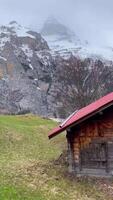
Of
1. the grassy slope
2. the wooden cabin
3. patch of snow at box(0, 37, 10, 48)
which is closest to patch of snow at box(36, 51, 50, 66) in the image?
patch of snow at box(0, 37, 10, 48)

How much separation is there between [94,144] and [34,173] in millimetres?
3571

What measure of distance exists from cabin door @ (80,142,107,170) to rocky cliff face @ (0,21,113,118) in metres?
24.5

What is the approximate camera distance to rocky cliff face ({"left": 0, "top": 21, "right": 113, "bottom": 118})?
50719 millimetres

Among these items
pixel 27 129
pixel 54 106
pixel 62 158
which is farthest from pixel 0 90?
pixel 62 158

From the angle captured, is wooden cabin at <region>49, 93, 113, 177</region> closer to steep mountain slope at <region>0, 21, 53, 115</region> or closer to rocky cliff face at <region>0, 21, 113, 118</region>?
rocky cliff face at <region>0, 21, 113, 118</region>

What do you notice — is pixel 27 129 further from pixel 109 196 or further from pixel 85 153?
pixel 109 196

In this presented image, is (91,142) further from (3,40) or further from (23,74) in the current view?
(3,40)

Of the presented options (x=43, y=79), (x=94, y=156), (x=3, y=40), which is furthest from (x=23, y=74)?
(x=94, y=156)

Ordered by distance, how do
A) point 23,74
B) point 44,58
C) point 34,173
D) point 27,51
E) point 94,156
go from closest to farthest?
point 94,156, point 34,173, point 23,74, point 27,51, point 44,58

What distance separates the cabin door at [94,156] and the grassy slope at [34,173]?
3.94 ft

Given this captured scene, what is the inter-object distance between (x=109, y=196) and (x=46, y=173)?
4.37 meters

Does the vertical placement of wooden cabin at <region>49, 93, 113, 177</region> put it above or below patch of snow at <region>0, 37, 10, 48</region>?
below

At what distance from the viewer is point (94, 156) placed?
79.8 ft

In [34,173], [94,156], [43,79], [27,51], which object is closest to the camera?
[94,156]
